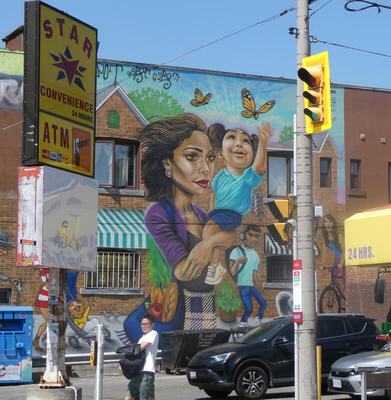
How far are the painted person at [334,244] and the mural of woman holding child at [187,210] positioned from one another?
10.6 ft

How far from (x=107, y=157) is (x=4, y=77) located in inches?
164

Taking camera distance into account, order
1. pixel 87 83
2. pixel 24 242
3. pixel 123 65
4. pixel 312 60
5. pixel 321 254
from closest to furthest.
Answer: pixel 312 60
pixel 24 242
pixel 87 83
pixel 123 65
pixel 321 254

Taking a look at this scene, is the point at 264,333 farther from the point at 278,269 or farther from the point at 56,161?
the point at 278,269

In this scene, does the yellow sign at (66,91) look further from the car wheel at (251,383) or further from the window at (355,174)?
the window at (355,174)

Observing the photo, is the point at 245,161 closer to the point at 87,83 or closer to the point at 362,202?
the point at 362,202

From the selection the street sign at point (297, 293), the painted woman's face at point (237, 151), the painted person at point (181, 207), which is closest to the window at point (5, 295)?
the painted person at point (181, 207)

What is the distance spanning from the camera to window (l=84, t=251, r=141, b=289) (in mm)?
26797

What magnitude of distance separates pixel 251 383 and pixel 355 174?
14.4 metres

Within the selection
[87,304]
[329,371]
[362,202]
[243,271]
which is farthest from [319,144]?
[329,371]

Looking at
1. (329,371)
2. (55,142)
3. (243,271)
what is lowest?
(329,371)

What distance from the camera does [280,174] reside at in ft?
97.6

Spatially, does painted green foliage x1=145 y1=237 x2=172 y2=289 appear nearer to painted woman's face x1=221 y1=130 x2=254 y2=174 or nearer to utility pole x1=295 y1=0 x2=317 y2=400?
painted woman's face x1=221 y1=130 x2=254 y2=174

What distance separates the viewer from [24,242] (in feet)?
45.2

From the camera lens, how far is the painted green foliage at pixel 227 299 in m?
27.9
